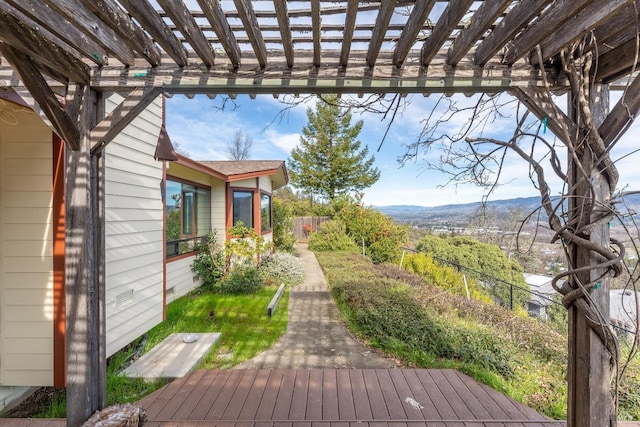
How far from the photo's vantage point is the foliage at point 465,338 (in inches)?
111

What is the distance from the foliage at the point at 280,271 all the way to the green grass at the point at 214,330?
0.77 meters

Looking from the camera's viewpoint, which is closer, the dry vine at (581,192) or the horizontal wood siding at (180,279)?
the dry vine at (581,192)

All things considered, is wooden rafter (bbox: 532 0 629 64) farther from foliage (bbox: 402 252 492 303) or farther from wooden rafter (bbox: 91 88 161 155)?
foliage (bbox: 402 252 492 303)

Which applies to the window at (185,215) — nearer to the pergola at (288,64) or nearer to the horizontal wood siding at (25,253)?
the horizontal wood siding at (25,253)

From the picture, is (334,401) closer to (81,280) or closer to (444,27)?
(81,280)

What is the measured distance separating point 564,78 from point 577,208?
95cm

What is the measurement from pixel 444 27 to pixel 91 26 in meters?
2.08

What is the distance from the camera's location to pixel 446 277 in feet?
24.4

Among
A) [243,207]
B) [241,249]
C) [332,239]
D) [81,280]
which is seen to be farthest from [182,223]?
[332,239]

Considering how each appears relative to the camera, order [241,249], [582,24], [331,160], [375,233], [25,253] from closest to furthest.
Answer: [582,24] → [25,253] → [241,249] → [375,233] → [331,160]

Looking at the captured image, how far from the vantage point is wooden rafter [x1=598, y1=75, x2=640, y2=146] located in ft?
5.22

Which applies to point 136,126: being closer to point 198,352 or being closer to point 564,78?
point 198,352

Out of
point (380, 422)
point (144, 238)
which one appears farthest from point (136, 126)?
point (380, 422)

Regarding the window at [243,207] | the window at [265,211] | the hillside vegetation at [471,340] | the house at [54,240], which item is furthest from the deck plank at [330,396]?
the window at [265,211]
